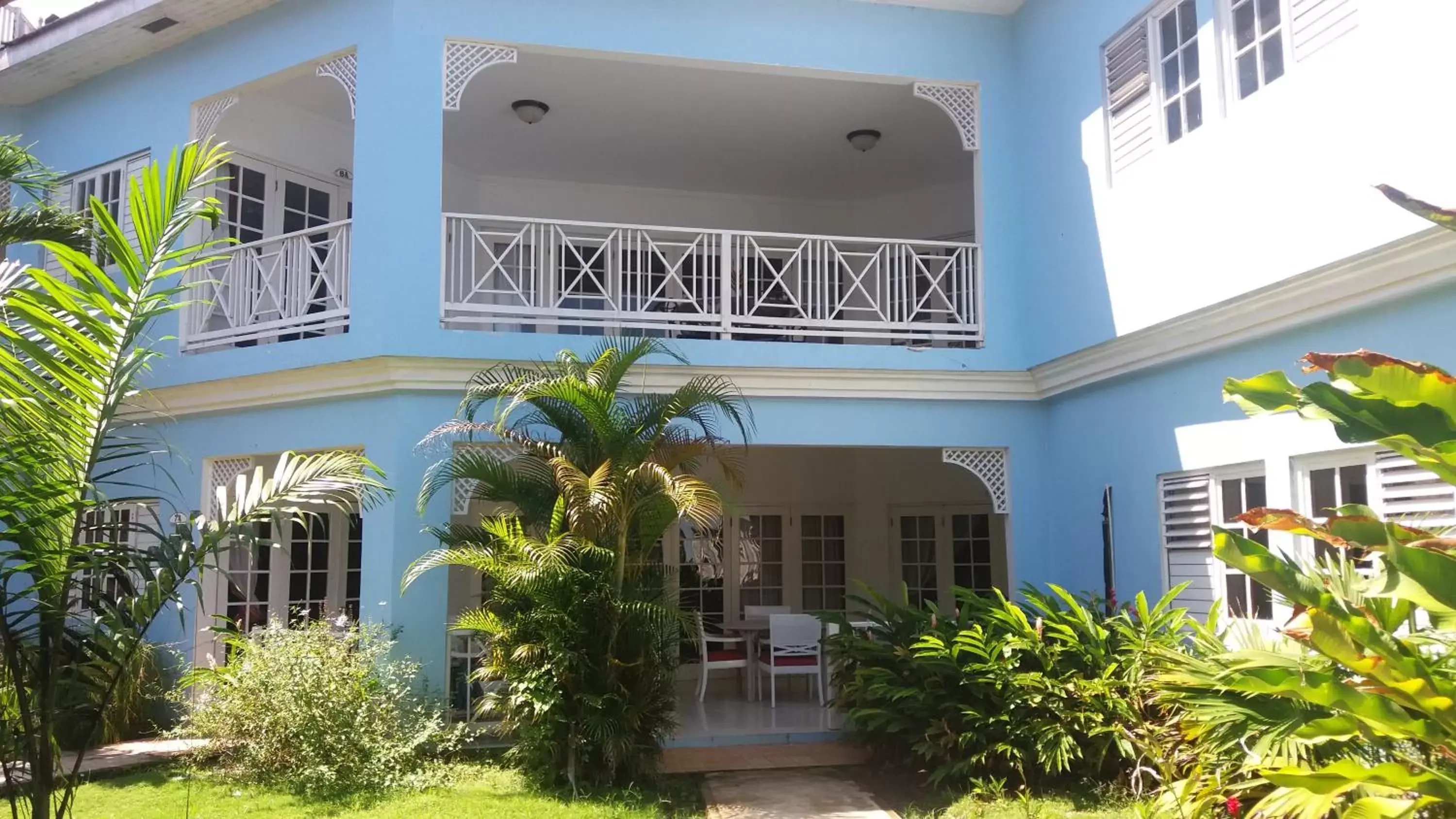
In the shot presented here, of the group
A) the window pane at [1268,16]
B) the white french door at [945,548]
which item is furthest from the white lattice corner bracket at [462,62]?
the white french door at [945,548]

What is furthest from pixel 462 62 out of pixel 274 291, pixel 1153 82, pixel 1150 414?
pixel 1150 414

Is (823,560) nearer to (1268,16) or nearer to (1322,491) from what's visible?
(1322,491)

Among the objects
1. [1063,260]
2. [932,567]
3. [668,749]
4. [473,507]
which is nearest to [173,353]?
[473,507]

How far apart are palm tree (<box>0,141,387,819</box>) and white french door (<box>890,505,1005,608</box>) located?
9.75m

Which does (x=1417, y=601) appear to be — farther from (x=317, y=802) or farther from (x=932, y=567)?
(x=932, y=567)

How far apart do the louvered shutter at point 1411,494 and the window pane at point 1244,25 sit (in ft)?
8.82

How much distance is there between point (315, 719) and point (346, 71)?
493cm

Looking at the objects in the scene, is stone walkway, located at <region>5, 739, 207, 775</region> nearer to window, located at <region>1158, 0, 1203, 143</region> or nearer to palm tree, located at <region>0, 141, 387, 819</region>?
palm tree, located at <region>0, 141, 387, 819</region>

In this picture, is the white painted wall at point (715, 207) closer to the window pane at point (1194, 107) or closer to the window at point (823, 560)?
the window at point (823, 560)

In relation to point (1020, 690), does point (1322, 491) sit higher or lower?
higher

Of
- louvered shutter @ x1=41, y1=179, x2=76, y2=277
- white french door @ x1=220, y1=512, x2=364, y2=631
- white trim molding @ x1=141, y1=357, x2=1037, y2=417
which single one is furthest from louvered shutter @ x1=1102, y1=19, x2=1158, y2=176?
louvered shutter @ x1=41, y1=179, x2=76, y2=277

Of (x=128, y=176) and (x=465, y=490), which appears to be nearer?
(x=465, y=490)

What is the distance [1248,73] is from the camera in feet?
22.6

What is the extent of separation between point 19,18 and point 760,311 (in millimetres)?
8027
